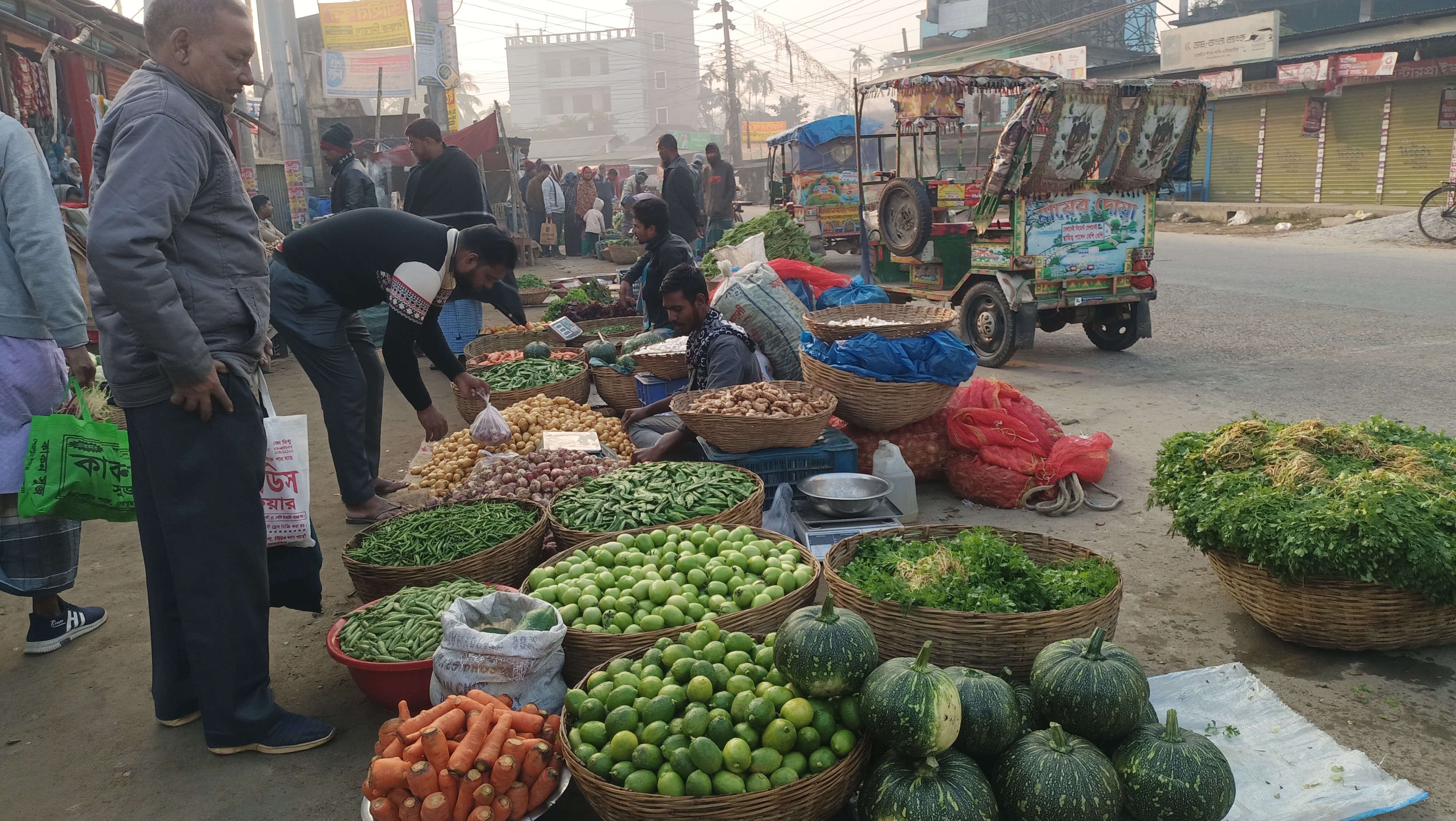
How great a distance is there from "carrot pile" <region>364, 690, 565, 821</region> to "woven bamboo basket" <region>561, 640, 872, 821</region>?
148mm

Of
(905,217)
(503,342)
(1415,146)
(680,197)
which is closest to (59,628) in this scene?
(503,342)

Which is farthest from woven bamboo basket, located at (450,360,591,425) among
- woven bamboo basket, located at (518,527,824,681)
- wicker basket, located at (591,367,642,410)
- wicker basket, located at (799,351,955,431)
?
woven bamboo basket, located at (518,527,824,681)

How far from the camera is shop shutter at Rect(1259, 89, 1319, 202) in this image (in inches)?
861

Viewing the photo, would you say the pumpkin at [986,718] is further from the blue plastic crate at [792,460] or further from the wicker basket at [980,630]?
the blue plastic crate at [792,460]

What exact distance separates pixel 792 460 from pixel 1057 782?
8.71 ft

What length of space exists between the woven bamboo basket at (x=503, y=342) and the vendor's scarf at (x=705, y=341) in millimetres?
3245

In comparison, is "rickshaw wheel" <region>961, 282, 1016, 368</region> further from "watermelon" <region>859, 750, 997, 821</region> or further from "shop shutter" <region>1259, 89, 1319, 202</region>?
"shop shutter" <region>1259, 89, 1319, 202</region>

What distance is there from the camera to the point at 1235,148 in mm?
23750

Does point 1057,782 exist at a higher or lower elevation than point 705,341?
lower

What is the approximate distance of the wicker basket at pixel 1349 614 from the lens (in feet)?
10.1

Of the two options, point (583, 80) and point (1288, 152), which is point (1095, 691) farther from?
point (583, 80)

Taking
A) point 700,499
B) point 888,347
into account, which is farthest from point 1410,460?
point 700,499

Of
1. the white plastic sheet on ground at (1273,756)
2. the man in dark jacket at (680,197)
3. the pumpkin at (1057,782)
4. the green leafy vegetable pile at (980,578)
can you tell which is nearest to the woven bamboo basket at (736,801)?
the pumpkin at (1057,782)

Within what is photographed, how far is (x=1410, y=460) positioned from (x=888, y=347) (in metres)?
2.38
